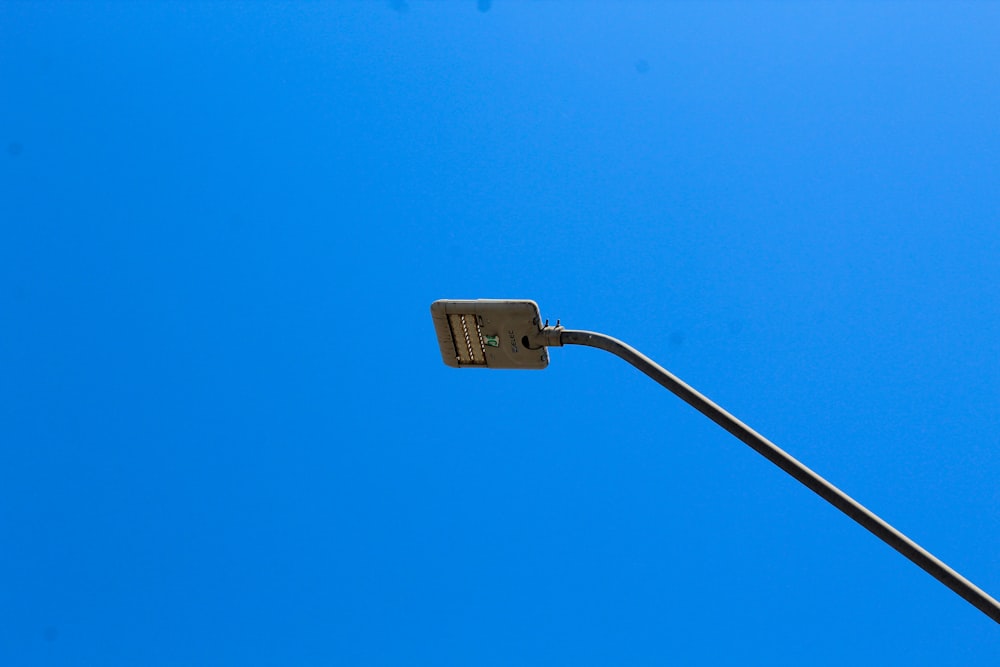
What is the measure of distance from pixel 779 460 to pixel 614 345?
1660mm

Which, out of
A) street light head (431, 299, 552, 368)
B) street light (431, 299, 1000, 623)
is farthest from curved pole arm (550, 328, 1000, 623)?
street light head (431, 299, 552, 368)

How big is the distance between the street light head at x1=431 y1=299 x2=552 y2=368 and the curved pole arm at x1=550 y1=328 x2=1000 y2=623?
89cm

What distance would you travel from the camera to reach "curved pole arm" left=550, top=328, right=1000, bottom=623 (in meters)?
7.05

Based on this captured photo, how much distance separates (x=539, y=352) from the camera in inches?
365

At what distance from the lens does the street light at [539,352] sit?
733cm

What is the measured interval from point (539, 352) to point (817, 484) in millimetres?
2742

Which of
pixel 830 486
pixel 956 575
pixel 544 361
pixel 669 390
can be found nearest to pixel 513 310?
pixel 544 361

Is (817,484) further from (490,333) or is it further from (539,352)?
(490,333)

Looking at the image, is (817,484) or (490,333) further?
(490,333)

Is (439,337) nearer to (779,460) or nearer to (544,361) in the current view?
(544,361)

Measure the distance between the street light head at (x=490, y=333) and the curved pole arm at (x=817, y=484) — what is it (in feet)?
2.93

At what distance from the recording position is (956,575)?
7.08 meters

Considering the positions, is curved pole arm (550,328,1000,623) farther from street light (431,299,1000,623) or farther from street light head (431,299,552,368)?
street light head (431,299,552,368)

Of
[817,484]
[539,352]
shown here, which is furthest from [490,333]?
[817,484]
